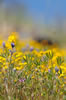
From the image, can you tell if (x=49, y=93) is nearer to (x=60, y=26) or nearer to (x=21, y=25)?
(x=60, y=26)

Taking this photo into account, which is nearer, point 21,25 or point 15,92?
point 15,92

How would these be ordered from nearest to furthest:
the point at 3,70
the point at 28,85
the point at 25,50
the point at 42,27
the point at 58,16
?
the point at 28,85, the point at 3,70, the point at 25,50, the point at 58,16, the point at 42,27

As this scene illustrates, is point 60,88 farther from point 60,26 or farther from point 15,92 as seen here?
→ point 60,26

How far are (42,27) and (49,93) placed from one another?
14172mm

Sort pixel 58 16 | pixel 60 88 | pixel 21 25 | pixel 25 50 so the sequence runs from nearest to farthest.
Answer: pixel 60 88
pixel 25 50
pixel 58 16
pixel 21 25

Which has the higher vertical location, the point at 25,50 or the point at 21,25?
the point at 25,50

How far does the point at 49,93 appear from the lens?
2.96 meters

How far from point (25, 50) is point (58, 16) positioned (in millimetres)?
4349

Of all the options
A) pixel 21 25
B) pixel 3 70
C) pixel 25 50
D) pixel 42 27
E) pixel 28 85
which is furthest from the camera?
pixel 21 25

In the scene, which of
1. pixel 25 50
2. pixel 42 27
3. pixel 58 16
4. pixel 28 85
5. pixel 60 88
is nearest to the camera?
pixel 28 85

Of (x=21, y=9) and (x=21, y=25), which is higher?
(x=21, y=9)

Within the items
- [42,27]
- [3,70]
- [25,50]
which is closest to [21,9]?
[42,27]

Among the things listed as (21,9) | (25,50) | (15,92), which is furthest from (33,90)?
(21,9)

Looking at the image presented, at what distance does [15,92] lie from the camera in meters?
3.13
